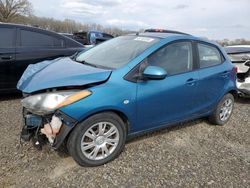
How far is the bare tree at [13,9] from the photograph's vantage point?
166ft

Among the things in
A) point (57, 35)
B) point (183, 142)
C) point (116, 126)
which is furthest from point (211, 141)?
point (57, 35)

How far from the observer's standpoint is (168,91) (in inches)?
153

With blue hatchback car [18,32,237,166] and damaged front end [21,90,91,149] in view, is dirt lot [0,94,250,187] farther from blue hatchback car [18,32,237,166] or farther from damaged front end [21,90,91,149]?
damaged front end [21,90,91,149]

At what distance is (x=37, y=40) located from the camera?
238 inches

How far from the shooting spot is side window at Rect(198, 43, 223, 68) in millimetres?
4531

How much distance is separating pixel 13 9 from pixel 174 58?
53867mm

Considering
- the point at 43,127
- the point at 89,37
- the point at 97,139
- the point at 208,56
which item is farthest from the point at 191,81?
the point at 89,37

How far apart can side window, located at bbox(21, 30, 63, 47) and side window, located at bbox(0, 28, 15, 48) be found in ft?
0.65

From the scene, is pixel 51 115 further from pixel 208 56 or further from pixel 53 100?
pixel 208 56

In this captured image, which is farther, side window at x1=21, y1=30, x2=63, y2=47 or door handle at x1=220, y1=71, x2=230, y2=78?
side window at x1=21, y1=30, x2=63, y2=47

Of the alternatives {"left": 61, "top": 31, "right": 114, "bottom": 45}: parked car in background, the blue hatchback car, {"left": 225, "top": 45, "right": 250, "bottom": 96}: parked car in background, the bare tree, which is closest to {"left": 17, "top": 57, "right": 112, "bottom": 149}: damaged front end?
the blue hatchback car

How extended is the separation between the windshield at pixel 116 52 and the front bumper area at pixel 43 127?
960mm

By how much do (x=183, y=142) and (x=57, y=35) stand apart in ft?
11.8

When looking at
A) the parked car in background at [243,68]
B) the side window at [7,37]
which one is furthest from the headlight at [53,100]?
the parked car in background at [243,68]
